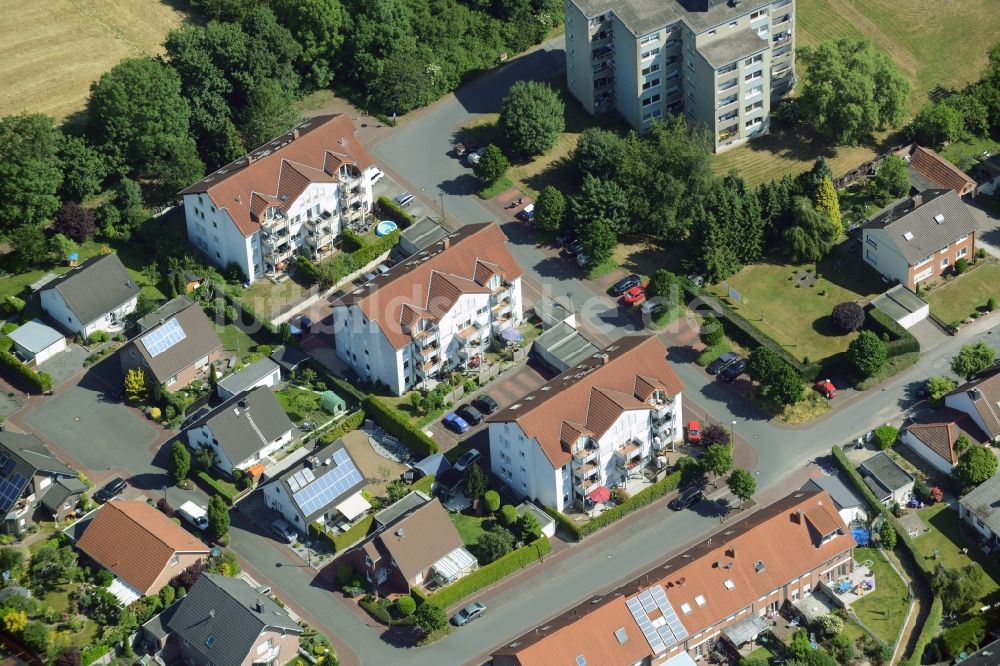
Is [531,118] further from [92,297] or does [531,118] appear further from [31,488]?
[31,488]

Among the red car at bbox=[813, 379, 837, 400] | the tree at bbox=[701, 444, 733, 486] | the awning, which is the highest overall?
the awning

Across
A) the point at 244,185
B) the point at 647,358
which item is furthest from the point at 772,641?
the point at 244,185

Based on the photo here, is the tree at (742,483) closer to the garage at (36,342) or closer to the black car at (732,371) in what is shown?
the black car at (732,371)

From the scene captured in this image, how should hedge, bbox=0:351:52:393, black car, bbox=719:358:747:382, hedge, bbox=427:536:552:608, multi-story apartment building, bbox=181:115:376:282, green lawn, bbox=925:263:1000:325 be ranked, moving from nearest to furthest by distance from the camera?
hedge, bbox=427:536:552:608, hedge, bbox=0:351:52:393, black car, bbox=719:358:747:382, green lawn, bbox=925:263:1000:325, multi-story apartment building, bbox=181:115:376:282

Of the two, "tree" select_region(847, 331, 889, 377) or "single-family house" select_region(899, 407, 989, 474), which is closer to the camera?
"single-family house" select_region(899, 407, 989, 474)

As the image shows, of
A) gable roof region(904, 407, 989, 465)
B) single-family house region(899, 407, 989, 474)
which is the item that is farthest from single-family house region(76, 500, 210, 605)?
gable roof region(904, 407, 989, 465)

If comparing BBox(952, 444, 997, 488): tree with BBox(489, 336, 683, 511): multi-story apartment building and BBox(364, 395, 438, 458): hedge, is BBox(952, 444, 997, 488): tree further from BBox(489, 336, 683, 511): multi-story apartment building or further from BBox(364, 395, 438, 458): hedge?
BBox(364, 395, 438, 458): hedge

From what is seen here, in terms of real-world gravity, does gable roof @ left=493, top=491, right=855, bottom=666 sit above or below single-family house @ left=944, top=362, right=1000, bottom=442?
above
